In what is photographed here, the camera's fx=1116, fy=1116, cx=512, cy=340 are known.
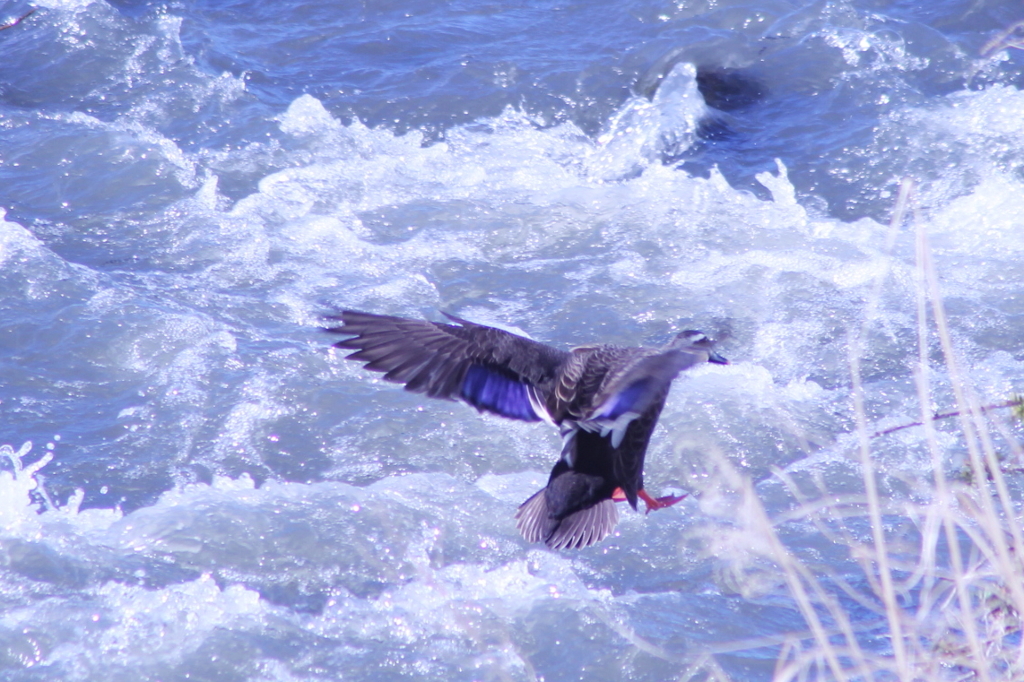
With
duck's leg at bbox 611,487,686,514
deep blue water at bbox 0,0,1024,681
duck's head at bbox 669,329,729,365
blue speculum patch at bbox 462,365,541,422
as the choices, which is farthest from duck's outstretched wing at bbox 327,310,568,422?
deep blue water at bbox 0,0,1024,681

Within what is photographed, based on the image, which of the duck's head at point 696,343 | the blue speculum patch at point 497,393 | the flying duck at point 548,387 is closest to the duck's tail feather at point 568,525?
the flying duck at point 548,387

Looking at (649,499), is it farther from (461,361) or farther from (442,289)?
(442,289)

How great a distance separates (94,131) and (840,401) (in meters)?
5.47

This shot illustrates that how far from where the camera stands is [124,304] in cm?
600

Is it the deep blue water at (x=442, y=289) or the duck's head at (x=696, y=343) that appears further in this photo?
the deep blue water at (x=442, y=289)

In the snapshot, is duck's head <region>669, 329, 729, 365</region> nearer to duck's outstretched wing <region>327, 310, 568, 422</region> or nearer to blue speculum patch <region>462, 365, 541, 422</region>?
duck's outstretched wing <region>327, 310, 568, 422</region>

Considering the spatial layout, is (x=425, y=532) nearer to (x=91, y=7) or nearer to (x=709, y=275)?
(x=709, y=275)

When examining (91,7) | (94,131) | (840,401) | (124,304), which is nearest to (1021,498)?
(840,401)

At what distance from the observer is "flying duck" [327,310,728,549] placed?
3672 mm

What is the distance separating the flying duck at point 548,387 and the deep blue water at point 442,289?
398 millimetres

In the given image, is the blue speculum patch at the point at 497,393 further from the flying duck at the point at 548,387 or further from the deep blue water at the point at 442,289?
the deep blue water at the point at 442,289

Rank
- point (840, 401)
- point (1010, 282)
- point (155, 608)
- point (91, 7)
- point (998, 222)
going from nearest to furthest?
point (155, 608)
point (840, 401)
point (1010, 282)
point (998, 222)
point (91, 7)

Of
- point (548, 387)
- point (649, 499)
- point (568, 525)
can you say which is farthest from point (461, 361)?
point (649, 499)

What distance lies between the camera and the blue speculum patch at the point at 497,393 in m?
3.67
